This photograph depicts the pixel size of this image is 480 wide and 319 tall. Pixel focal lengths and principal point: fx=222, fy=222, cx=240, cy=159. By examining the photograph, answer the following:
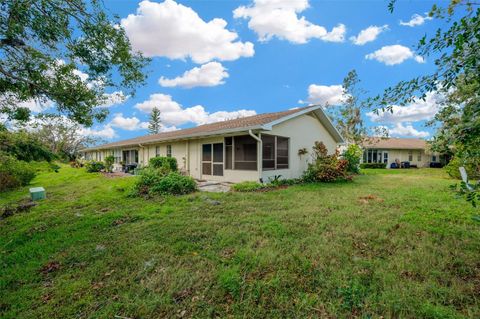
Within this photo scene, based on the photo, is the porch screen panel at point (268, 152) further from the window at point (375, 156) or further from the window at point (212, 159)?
the window at point (375, 156)

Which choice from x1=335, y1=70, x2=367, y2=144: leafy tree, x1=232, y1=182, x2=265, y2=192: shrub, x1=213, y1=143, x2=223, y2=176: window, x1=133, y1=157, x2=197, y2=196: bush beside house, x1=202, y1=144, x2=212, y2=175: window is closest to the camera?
x1=133, y1=157, x2=197, y2=196: bush beside house

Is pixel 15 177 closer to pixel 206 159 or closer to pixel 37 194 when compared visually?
pixel 37 194

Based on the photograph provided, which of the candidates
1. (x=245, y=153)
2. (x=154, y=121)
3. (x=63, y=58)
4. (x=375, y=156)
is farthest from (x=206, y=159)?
(x=154, y=121)

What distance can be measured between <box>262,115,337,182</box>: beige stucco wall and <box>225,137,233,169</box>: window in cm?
188

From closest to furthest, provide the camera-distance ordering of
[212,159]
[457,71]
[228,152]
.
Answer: [457,71]
[228,152]
[212,159]

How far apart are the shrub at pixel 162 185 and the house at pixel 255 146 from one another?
289 centimetres

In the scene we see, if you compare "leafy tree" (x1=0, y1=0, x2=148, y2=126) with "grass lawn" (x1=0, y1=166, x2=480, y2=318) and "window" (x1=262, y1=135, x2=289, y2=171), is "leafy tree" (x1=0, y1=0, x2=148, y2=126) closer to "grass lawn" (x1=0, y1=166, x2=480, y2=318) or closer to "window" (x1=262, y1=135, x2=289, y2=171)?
"grass lawn" (x1=0, y1=166, x2=480, y2=318)

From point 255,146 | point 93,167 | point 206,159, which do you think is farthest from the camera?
point 93,167

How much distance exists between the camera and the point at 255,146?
10.3 meters

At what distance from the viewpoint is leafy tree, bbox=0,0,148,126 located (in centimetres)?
→ 441

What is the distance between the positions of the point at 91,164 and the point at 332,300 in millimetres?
21954

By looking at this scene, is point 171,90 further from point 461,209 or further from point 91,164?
point 461,209

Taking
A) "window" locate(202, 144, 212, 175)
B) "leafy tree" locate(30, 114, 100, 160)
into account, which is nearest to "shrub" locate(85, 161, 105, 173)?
"leafy tree" locate(30, 114, 100, 160)

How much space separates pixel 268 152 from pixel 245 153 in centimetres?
110
